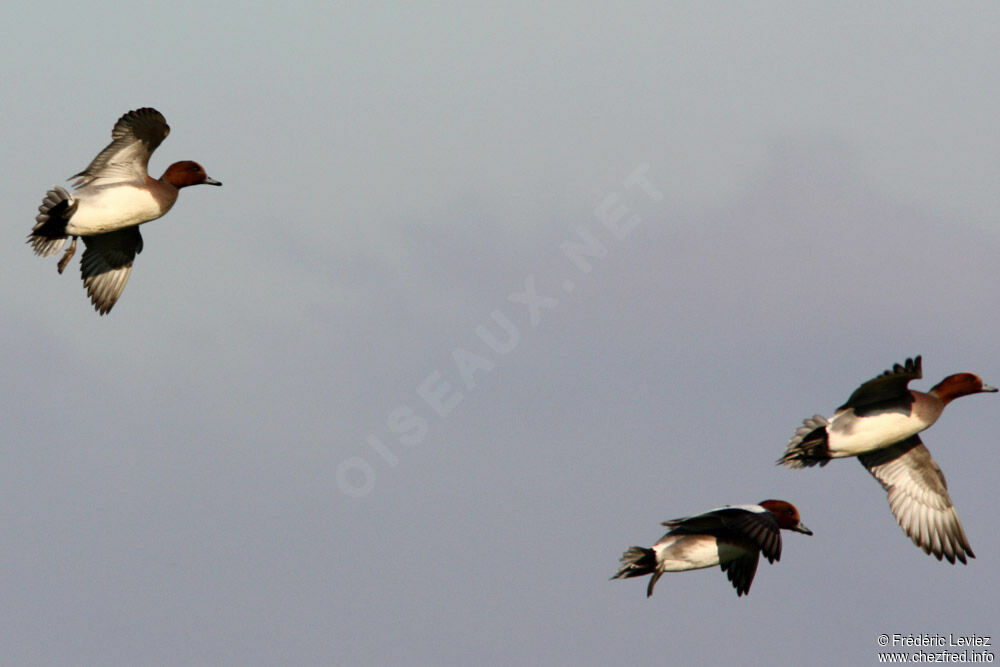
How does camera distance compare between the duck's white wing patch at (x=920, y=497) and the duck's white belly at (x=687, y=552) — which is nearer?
the duck's white belly at (x=687, y=552)

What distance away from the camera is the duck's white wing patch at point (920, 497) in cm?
1563

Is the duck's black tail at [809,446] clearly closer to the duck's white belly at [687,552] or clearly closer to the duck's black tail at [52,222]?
the duck's white belly at [687,552]

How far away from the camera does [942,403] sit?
15062mm

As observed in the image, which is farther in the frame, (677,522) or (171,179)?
(171,179)

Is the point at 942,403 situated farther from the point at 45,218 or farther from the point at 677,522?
the point at 45,218

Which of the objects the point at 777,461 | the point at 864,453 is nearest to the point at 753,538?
the point at 777,461

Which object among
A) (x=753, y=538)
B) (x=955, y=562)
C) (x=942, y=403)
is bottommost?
(x=753, y=538)

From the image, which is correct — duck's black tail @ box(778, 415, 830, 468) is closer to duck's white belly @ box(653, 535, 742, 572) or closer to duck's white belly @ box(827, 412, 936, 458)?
duck's white belly @ box(827, 412, 936, 458)

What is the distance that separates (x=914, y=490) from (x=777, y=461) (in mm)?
2062

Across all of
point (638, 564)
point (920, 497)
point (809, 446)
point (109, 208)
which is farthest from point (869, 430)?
point (109, 208)

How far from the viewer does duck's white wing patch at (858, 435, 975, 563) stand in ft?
51.3

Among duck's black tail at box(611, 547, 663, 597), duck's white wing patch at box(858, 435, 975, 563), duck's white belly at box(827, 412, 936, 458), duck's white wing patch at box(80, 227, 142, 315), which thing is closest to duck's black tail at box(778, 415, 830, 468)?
duck's white belly at box(827, 412, 936, 458)

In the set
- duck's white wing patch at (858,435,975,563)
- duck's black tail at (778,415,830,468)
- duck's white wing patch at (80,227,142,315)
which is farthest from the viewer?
duck's white wing patch at (80,227,142,315)

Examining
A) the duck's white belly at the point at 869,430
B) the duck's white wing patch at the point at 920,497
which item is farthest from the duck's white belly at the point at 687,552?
the duck's white wing patch at the point at 920,497
